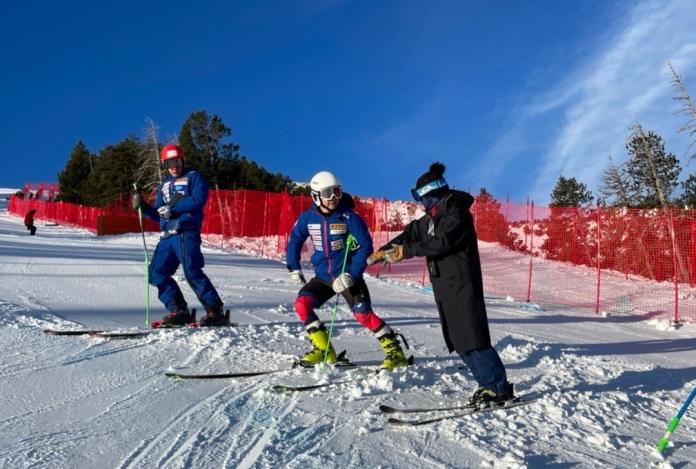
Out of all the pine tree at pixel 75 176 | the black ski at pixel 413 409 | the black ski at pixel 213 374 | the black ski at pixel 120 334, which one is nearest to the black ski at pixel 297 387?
the black ski at pixel 213 374

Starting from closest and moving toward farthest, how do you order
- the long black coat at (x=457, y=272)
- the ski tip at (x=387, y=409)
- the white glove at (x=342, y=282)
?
the ski tip at (x=387, y=409), the long black coat at (x=457, y=272), the white glove at (x=342, y=282)

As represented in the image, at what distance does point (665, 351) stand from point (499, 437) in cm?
573

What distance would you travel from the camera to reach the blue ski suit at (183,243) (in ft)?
20.0

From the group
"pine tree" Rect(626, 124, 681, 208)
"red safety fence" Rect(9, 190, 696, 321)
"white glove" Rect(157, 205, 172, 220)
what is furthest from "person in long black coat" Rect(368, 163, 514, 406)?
"pine tree" Rect(626, 124, 681, 208)

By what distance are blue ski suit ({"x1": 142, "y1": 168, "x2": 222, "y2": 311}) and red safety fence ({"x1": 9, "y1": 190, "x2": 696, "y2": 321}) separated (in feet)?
28.2

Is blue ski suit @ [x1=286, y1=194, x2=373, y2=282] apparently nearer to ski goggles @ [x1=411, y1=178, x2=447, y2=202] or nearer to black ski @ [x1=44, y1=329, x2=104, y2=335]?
ski goggles @ [x1=411, y1=178, x2=447, y2=202]

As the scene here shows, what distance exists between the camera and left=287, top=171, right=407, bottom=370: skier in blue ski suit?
491cm

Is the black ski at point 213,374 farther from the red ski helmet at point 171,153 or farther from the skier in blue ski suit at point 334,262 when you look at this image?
the red ski helmet at point 171,153

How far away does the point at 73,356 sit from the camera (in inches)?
186

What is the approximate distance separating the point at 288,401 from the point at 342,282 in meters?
1.14

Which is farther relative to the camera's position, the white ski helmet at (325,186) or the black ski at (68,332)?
the black ski at (68,332)

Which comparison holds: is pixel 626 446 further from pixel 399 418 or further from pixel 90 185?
pixel 90 185

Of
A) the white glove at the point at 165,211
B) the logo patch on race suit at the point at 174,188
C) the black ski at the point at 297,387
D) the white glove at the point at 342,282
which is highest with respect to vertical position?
the logo patch on race suit at the point at 174,188

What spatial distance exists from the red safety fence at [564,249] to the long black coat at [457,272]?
9.38 metres
